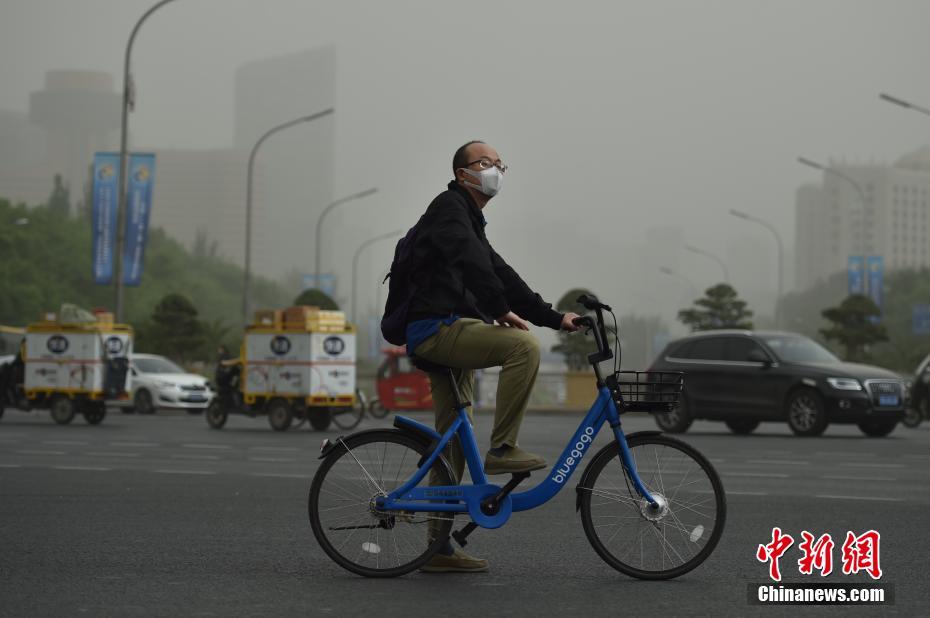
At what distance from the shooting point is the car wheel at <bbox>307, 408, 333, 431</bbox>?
27.1 meters

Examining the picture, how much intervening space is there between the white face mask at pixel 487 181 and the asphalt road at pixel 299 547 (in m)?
1.62

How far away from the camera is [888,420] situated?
2375 cm

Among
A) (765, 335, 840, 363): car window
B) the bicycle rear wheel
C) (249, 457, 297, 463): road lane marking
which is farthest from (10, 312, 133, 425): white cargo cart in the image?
the bicycle rear wheel

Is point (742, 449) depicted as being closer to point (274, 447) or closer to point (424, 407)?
point (274, 447)

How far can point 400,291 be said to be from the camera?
7652 mm

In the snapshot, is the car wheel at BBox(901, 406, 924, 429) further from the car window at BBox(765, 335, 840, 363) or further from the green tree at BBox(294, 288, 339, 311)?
the green tree at BBox(294, 288, 339, 311)

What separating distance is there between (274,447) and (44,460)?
410 centimetres

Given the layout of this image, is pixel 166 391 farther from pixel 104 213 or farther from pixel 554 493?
pixel 554 493

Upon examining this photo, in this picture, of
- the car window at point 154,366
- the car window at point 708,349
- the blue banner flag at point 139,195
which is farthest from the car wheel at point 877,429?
the blue banner flag at point 139,195

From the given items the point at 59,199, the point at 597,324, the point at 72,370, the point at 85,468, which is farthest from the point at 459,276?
the point at 59,199

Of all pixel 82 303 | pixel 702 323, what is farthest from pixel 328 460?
pixel 82 303

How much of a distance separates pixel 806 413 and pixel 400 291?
56.3 feet

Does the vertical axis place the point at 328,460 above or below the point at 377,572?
above

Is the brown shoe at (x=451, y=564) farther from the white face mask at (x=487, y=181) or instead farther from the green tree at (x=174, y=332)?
the green tree at (x=174, y=332)
